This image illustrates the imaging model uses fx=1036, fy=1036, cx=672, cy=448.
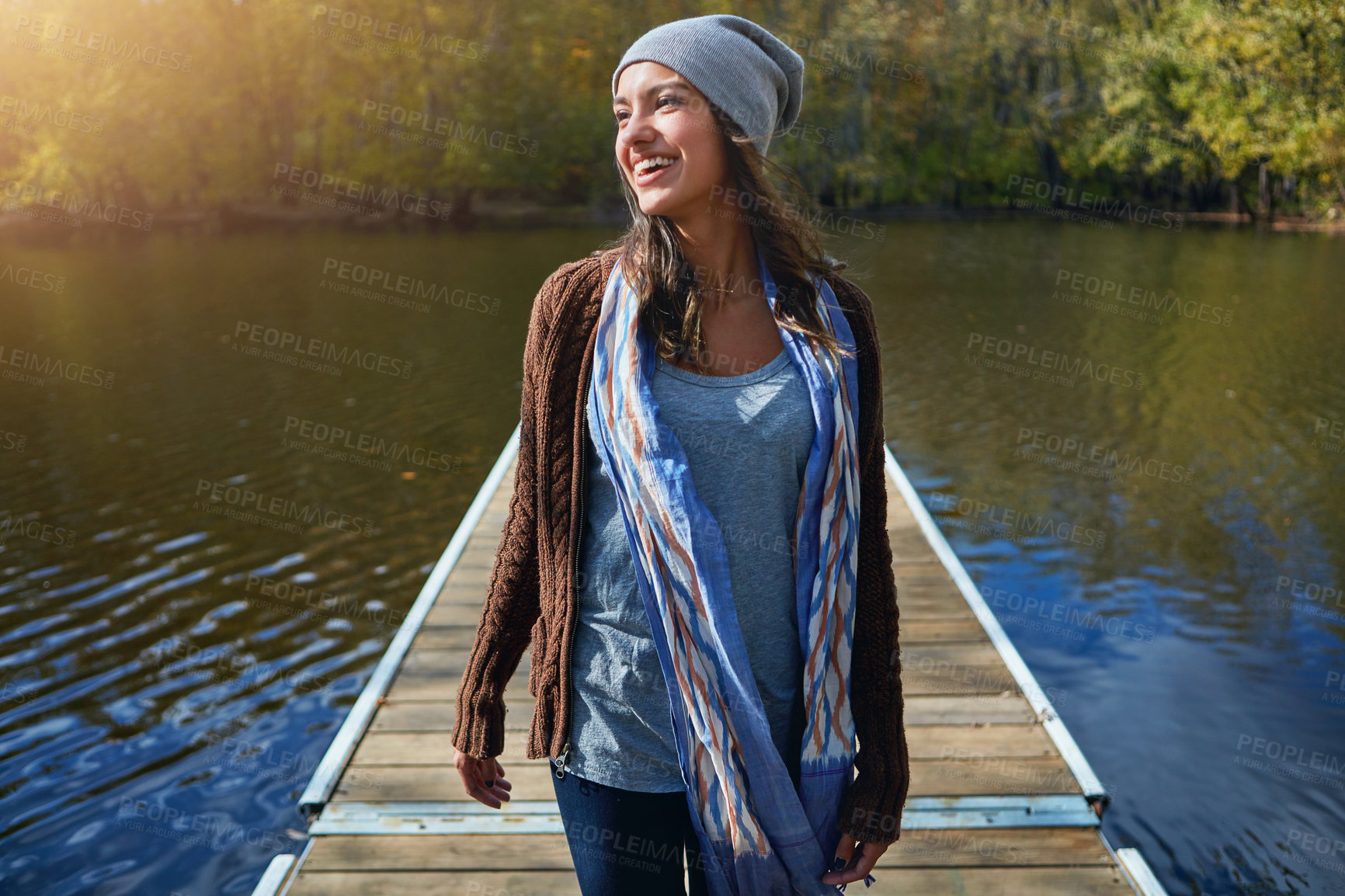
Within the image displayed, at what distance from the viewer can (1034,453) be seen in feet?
29.6

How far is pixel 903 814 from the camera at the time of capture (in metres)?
3.22

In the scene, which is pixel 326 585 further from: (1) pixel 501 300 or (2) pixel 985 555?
(1) pixel 501 300

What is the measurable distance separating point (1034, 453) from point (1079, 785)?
242 inches

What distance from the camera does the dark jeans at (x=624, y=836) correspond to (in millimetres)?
1429

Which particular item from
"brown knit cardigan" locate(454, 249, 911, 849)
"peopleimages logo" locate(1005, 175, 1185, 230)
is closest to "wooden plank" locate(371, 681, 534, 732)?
"brown knit cardigan" locate(454, 249, 911, 849)

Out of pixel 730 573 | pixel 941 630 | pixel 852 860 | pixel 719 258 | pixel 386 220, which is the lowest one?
pixel 941 630

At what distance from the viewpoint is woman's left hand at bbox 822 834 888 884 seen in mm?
1501

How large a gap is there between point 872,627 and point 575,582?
0.45 m

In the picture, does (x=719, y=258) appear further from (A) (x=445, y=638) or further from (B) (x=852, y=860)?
(A) (x=445, y=638)

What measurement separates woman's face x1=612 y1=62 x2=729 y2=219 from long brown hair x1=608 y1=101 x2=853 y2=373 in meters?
0.03

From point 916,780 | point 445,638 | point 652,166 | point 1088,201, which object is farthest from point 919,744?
point 1088,201

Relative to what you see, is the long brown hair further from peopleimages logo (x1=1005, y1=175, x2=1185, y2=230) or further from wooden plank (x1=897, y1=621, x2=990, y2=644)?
peopleimages logo (x1=1005, y1=175, x2=1185, y2=230)

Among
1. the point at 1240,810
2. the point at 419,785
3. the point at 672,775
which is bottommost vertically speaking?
the point at 1240,810

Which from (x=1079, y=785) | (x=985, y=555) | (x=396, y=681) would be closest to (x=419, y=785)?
(x=396, y=681)
